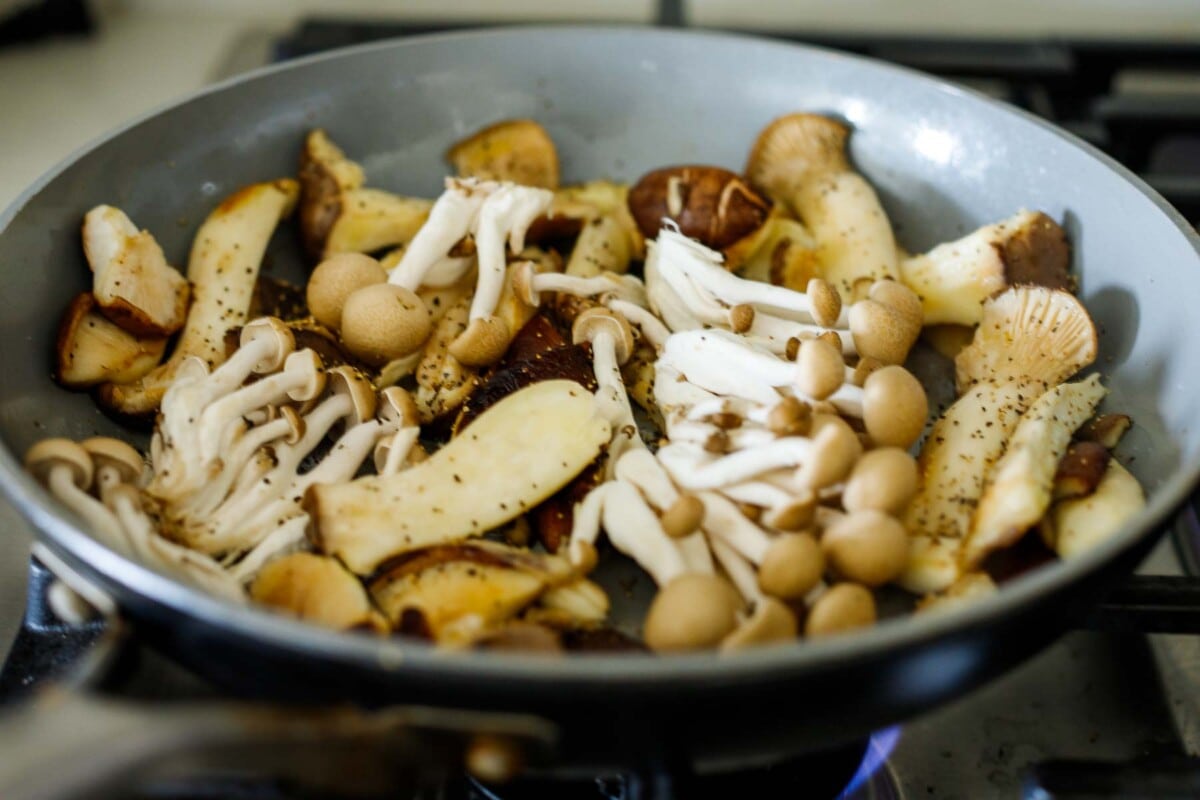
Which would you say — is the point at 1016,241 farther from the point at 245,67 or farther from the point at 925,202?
the point at 245,67

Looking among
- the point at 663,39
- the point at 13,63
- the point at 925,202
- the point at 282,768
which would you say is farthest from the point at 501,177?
the point at 13,63

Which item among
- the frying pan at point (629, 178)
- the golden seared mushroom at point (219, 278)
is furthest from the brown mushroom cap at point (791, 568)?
the golden seared mushroom at point (219, 278)

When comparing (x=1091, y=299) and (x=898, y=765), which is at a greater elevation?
(x=1091, y=299)

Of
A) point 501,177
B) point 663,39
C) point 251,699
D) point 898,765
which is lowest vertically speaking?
point 898,765

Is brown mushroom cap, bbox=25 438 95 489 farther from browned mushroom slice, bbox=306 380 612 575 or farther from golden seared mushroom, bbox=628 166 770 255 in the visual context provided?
golden seared mushroom, bbox=628 166 770 255

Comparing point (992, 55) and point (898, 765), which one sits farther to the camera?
point (992, 55)

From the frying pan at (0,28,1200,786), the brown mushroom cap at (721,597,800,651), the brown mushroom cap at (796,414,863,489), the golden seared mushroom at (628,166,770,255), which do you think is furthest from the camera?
the golden seared mushroom at (628,166,770,255)

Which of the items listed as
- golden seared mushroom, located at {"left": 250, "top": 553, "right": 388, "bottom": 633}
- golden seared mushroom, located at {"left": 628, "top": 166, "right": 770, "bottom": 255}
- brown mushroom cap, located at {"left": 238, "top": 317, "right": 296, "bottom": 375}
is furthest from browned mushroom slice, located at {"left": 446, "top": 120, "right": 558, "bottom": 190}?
golden seared mushroom, located at {"left": 250, "top": 553, "right": 388, "bottom": 633}
